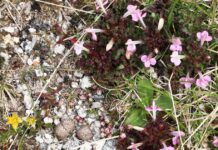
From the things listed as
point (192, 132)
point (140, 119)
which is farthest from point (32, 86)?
point (192, 132)

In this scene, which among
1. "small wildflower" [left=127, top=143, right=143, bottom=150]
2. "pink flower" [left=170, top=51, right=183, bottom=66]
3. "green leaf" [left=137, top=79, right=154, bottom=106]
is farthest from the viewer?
"green leaf" [left=137, top=79, right=154, bottom=106]

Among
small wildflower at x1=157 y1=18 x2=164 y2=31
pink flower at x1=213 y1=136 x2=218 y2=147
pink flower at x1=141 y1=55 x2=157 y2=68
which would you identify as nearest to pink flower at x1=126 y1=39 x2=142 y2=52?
pink flower at x1=141 y1=55 x2=157 y2=68

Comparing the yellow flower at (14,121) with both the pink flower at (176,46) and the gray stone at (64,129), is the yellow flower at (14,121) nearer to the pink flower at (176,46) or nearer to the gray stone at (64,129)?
the gray stone at (64,129)

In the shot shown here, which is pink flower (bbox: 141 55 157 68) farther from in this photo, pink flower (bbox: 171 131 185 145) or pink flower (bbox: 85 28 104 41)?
pink flower (bbox: 171 131 185 145)

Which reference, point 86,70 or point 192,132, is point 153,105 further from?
point 86,70

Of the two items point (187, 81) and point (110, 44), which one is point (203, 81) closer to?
point (187, 81)

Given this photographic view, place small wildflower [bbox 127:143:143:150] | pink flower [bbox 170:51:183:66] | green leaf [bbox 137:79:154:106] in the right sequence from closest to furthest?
small wildflower [bbox 127:143:143:150] → pink flower [bbox 170:51:183:66] → green leaf [bbox 137:79:154:106]

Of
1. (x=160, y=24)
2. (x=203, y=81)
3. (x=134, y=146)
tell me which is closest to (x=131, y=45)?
(x=160, y=24)
